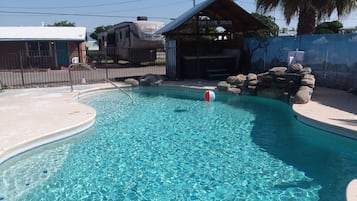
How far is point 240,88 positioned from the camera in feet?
42.4

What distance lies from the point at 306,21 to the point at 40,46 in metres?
18.7

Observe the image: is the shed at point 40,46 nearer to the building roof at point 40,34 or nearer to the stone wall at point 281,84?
the building roof at point 40,34

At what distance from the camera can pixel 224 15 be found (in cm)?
1731

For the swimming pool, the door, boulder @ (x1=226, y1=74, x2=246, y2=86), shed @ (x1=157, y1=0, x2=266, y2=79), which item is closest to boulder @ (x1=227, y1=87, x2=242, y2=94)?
boulder @ (x1=226, y1=74, x2=246, y2=86)

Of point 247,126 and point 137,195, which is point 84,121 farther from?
point 247,126

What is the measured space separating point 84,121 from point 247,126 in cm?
442

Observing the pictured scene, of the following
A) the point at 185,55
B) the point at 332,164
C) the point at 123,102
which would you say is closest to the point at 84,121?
the point at 123,102

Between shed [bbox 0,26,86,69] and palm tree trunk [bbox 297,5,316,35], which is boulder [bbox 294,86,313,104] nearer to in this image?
palm tree trunk [bbox 297,5,316,35]

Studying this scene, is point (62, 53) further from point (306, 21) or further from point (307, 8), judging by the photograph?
point (307, 8)

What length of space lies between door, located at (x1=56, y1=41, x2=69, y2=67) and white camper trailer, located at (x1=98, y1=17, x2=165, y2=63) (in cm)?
296

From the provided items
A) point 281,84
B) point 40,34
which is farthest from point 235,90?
point 40,34

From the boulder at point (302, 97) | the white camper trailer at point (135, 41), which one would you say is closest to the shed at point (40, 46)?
the white camper trailer at point (135, 41)

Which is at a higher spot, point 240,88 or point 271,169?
point 240,88

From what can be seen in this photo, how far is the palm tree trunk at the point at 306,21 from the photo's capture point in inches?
558
